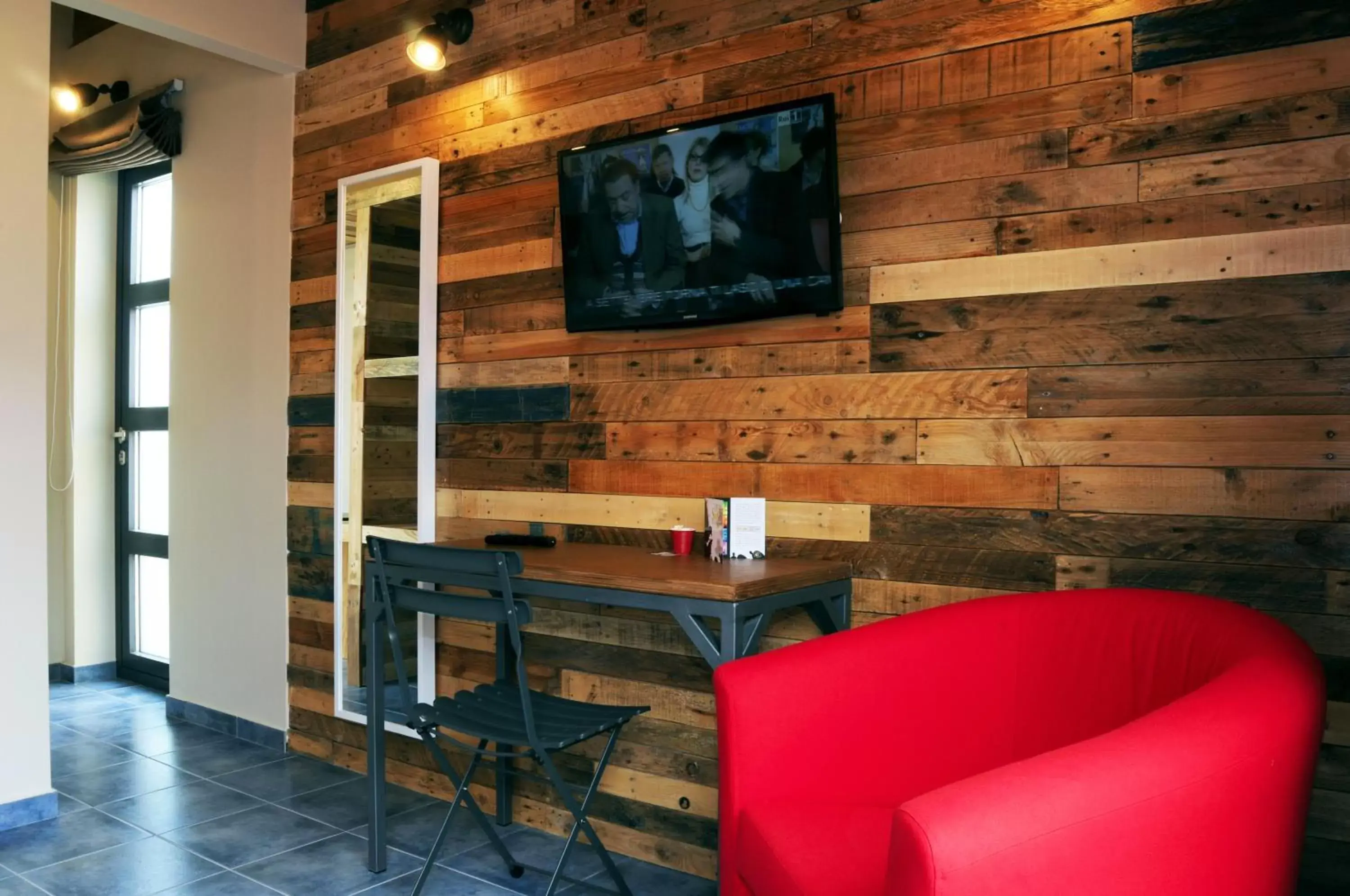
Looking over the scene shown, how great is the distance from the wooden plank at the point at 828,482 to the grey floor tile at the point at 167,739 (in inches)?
85.3

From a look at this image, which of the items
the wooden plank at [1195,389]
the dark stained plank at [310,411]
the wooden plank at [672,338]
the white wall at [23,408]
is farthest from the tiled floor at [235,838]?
the wooden plank at [1195,389]

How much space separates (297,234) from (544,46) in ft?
4.58

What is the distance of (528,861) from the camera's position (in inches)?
123

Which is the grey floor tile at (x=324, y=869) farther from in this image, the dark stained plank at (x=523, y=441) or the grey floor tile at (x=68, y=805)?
the dark stained plank at (x=523, y=441)

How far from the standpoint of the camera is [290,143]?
14.0ft

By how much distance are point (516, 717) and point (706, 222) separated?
4.68 ft

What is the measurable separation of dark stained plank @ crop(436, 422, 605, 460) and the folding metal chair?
2.36 feet

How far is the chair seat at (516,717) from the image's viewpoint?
8.42 ft

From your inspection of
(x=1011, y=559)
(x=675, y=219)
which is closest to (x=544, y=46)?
(x=675, y=219)

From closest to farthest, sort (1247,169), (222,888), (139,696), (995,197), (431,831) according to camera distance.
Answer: (1247,169), (995,197), (222,888), (431,831), (139,696)

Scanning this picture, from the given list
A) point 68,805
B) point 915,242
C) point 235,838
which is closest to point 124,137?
point 68,805

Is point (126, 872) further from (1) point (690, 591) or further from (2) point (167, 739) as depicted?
(1) point (690, 591)

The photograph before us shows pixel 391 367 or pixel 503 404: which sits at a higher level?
pixel 391 367

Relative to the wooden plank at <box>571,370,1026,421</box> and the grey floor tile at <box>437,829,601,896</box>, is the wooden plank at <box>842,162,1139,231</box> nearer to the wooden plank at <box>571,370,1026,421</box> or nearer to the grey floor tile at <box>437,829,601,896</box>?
the wooden plank at <box>571,370,1026,421</box>
